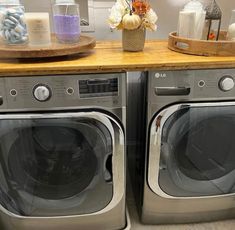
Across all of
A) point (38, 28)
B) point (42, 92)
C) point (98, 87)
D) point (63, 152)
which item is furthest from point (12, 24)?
point (63, 152)

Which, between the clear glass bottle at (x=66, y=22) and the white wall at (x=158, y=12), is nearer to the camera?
the clear glass bottle at (x=66, y=22)

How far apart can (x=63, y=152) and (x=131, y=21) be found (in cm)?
63

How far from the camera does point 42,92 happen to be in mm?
938

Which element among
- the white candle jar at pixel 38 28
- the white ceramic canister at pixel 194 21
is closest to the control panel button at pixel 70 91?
the white candle jar at pixel 38 28

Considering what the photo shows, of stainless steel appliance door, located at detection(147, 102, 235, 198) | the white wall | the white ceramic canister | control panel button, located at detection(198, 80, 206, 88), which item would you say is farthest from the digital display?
the white wall

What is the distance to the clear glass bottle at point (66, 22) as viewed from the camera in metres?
1.09

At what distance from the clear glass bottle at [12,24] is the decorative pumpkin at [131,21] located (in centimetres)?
42

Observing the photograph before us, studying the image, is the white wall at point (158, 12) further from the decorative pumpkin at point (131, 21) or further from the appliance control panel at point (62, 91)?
the appliance control panel at point (62, 91)

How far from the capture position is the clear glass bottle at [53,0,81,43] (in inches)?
42.8

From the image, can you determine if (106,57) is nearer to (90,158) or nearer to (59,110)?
(59,110)

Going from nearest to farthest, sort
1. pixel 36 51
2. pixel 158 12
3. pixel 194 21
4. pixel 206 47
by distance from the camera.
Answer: pixel 36 51
pixel 206 47
pixel 194 21
pixel 158 12

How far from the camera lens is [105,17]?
4.90 ft

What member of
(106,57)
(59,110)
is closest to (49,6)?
(106,57)

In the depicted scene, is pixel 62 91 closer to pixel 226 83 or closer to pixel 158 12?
pixel 226 83
